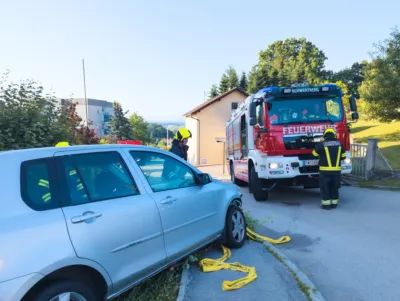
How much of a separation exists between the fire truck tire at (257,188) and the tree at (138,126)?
5698 centimetres

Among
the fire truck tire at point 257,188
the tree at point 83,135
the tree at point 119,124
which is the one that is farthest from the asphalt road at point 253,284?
the tree at point 119,124

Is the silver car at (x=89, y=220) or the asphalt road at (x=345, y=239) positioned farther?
the asphalt road at (x=345, y=239)

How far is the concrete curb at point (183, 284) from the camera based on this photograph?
3.26 metres

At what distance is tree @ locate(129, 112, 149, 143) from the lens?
2572 inches

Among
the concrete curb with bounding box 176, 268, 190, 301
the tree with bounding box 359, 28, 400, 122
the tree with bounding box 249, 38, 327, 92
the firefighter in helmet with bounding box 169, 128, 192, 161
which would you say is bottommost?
the concrete curb with bounding box 176, 268, 190, 301

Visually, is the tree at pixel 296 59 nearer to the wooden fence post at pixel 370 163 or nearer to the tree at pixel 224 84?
the tree at pixel 224 84

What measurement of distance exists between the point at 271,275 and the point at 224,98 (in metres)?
29.6

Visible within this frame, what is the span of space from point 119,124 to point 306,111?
4564cm

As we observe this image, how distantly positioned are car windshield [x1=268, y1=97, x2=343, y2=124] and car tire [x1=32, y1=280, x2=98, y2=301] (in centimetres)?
648

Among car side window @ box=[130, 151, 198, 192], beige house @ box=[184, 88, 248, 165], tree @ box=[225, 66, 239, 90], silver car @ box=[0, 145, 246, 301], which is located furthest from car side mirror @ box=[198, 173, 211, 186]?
tree @ box=[225, 66, 239, 90]

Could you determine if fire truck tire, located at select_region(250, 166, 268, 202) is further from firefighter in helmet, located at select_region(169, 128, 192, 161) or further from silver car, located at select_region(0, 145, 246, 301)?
silver car, located at select_region(0, 145, 246, 301)

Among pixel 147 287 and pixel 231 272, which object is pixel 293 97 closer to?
pixel 231 272

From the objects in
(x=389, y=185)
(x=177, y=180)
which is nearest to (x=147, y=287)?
(x=177, y=180)

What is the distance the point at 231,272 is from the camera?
3.94 metres
